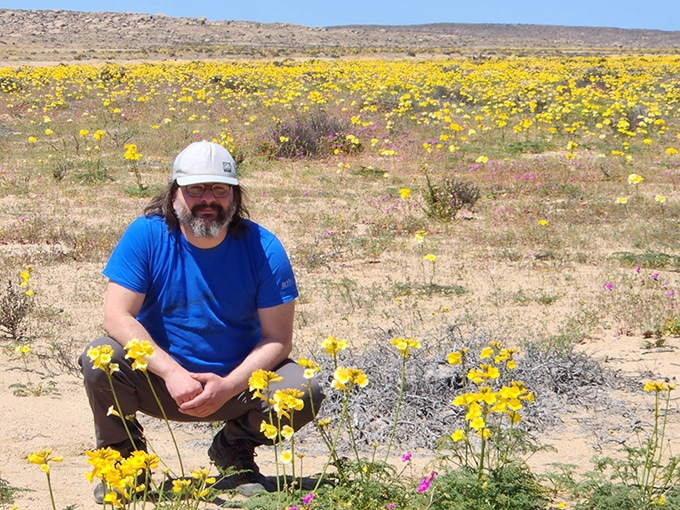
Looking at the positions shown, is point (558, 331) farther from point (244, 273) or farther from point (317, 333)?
point (244, 273)

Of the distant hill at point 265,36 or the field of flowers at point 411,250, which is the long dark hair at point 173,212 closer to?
the field of flowers at point 411,250

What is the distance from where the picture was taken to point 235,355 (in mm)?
3326

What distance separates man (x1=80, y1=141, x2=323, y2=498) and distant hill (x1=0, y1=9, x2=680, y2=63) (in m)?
51.0

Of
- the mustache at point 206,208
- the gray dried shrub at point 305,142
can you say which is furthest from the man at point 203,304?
the gray dried shrub at point 305,142

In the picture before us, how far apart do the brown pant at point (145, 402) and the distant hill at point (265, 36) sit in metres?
51.1

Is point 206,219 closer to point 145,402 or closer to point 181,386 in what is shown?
point 181,386

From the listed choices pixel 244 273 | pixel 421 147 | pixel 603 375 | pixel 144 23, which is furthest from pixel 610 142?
pixel 144 23

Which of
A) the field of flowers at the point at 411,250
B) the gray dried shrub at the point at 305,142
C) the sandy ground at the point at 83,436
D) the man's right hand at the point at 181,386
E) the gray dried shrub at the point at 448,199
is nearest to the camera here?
the field of flowers at the point at 411,250

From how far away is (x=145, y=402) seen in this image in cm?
333

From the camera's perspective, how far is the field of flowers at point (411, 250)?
2.89 meters

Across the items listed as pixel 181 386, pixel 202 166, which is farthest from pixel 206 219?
pixel 181 386

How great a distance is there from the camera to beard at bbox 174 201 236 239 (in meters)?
3.25

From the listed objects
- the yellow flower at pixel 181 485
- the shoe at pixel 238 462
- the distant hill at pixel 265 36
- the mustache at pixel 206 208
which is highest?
the distant hill at pixel 265 36

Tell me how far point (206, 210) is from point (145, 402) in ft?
2.54
